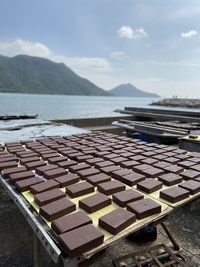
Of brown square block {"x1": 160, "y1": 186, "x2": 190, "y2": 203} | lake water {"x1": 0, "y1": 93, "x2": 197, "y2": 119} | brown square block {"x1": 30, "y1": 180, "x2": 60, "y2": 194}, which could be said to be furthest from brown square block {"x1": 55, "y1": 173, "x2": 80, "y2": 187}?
lake water {"x1": 0, "y1": 93, "x2": 197, "y2": 119}

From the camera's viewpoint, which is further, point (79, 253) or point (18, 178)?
point (18, 178)

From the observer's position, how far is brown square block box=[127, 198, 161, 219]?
1739 mm

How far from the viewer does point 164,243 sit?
2.83m

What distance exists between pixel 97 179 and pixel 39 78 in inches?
5760

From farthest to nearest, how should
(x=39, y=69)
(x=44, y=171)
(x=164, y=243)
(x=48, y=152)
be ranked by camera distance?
1. (x=39, y=69)
2. (x=48, y=152)
3. (x=164, y=243)
4. (x=44, y=171)

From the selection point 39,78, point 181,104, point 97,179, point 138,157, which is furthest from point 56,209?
point 39,78

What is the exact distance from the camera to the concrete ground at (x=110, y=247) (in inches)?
99.0

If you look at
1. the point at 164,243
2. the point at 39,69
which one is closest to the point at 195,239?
the point at 164,243

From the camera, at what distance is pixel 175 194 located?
2.04m

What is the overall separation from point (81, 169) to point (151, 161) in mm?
→ 973

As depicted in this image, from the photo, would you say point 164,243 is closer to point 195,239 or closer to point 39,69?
point 195,239

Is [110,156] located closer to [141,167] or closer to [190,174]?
[141,167]

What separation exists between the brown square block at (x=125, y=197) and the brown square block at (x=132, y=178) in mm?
224

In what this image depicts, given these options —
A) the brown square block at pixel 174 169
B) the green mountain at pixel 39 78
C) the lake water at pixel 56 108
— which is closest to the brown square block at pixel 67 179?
the brown square block at pixel 174 169
